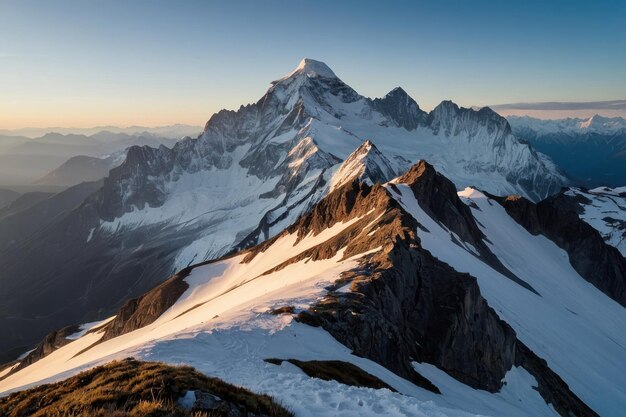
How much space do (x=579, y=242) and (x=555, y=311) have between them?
72.6 m

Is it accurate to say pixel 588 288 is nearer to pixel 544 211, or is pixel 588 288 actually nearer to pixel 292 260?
pixel 544 211

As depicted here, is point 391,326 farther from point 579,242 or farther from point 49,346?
point 579,242

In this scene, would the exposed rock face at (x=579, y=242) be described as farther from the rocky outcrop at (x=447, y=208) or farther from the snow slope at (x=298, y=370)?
the snow slope at (x=298, y=370)

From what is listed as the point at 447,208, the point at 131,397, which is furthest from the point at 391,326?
the point at 447,208

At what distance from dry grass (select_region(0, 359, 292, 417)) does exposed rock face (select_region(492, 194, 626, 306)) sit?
14789 cm

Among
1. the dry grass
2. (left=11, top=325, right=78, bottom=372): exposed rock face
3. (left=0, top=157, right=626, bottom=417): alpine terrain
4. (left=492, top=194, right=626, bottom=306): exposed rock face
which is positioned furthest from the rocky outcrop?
(left=11, top=325, right=78, bottom=372): exposed rock face

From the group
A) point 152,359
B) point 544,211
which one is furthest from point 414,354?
point 544,211

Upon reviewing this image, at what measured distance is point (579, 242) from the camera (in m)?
143

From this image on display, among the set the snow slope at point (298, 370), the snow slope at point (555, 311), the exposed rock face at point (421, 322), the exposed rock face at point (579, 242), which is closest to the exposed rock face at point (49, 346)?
the snow slope at point (298, 370)

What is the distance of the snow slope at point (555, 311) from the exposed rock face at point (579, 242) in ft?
43.8

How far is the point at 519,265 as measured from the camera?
10981cm

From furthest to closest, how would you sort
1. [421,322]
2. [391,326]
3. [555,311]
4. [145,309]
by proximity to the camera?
[145,309] → [555,311] → [421,322] → [391,326]

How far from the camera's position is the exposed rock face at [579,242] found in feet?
445

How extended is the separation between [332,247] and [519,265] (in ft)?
212
